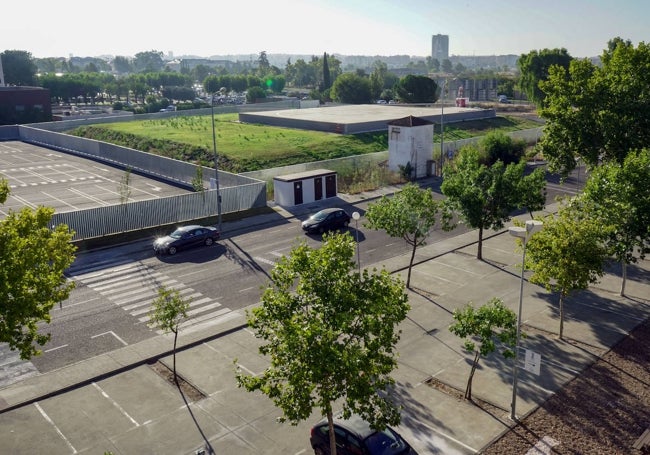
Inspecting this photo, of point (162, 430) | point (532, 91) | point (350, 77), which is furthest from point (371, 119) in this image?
point (162, 430)

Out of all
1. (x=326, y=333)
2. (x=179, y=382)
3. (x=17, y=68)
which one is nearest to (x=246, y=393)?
(x=179, y=382)

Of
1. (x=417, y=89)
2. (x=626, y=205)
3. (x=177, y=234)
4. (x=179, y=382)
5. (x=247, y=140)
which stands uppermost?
(x=417, y=89)

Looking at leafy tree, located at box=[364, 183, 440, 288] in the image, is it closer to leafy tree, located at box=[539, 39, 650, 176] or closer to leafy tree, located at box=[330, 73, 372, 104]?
leafy tree, located at box=[539, 39, 650, 176]

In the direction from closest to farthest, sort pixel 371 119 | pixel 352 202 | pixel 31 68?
1. pixel 352 202
2. pixel 371 119
3. pixel 31 68

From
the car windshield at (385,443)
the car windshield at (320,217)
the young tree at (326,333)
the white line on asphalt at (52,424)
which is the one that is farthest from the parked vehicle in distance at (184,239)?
the car windshield at (385,443)

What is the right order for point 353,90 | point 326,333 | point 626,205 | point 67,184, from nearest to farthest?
point 326,333, point 626,205, point 67,184, point 353,90

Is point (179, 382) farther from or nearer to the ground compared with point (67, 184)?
nearer to the ground

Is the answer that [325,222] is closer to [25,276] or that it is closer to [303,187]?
[303,187]

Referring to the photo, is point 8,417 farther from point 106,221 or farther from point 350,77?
point 350,77
